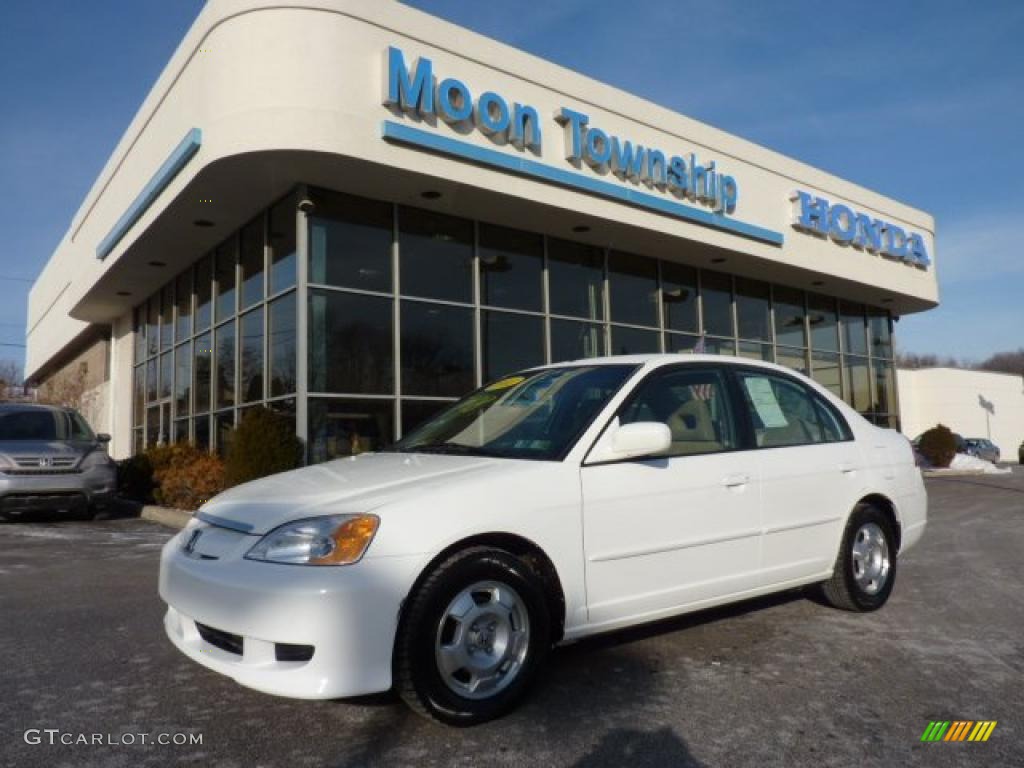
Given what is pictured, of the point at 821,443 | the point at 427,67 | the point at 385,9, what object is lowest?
the point at 821,443

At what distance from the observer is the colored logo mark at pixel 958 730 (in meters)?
3.02

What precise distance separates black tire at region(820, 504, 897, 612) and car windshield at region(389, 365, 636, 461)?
1828mm

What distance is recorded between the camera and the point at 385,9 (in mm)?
10516

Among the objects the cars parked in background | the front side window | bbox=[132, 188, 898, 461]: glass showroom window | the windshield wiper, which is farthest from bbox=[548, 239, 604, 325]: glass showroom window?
the cars parked in background

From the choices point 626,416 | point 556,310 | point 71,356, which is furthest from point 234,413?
point 71,356

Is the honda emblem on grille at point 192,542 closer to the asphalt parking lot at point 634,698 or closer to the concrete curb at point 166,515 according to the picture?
the asphalt parking lot at point 634,698

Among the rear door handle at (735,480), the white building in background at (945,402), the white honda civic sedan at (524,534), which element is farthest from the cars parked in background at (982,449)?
the rear door handle at (735,480)

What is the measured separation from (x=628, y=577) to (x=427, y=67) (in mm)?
8915

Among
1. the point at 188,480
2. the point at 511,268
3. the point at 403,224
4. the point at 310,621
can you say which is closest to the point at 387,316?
the point at 403,224

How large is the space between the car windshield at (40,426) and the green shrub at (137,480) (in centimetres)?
125

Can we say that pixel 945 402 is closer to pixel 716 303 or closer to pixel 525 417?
pixel 716 303

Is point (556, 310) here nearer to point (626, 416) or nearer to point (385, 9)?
point (385, 9)

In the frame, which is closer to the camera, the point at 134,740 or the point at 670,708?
the point at 134,740

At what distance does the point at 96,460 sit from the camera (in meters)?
10.2
